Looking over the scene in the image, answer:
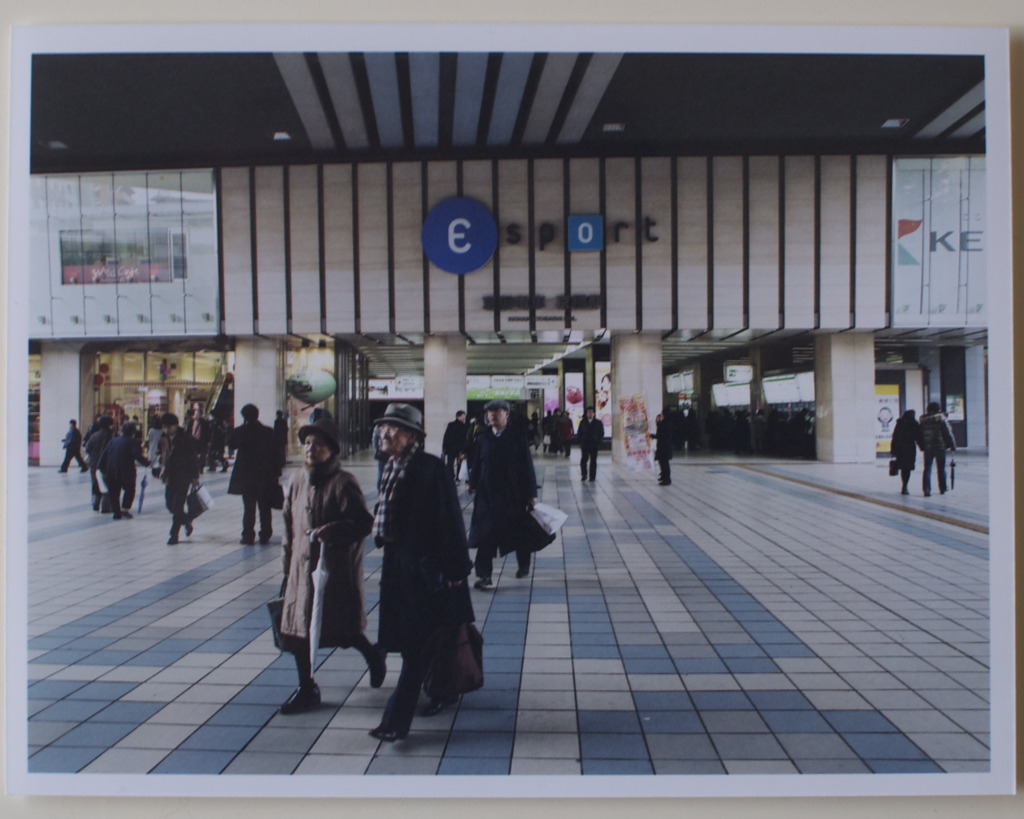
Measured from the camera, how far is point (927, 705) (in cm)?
302

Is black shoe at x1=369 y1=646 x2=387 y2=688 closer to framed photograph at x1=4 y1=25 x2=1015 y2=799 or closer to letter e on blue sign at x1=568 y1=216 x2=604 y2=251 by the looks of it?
framed photograph at x1=4 y1=25 x2=1015 y2=799

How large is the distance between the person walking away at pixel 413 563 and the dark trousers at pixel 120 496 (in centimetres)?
282

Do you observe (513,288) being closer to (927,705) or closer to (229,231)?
(229,231)

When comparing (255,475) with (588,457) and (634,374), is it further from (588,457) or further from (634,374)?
(634,374)

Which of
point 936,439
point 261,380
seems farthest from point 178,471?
point 936,439

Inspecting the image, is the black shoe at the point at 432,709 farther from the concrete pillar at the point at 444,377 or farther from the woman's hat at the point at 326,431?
the concrete pillar at the point at 444,377

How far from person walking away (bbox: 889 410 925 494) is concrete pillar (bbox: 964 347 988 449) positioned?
140 cm

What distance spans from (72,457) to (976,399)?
16.0 ft

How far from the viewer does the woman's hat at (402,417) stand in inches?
113

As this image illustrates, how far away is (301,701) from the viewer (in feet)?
9.95

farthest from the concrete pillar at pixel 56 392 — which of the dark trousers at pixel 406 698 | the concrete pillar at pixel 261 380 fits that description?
the dark trousers at pixel 406 698

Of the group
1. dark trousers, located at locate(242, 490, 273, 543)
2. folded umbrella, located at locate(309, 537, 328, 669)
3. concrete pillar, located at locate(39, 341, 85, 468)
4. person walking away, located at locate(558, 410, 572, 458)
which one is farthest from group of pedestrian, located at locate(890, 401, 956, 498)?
dark trousers, located at locate(242, 490, 273, 543)

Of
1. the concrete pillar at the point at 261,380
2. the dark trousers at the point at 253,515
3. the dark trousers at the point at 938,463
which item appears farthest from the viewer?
the dark trousers at the point at 253,515
